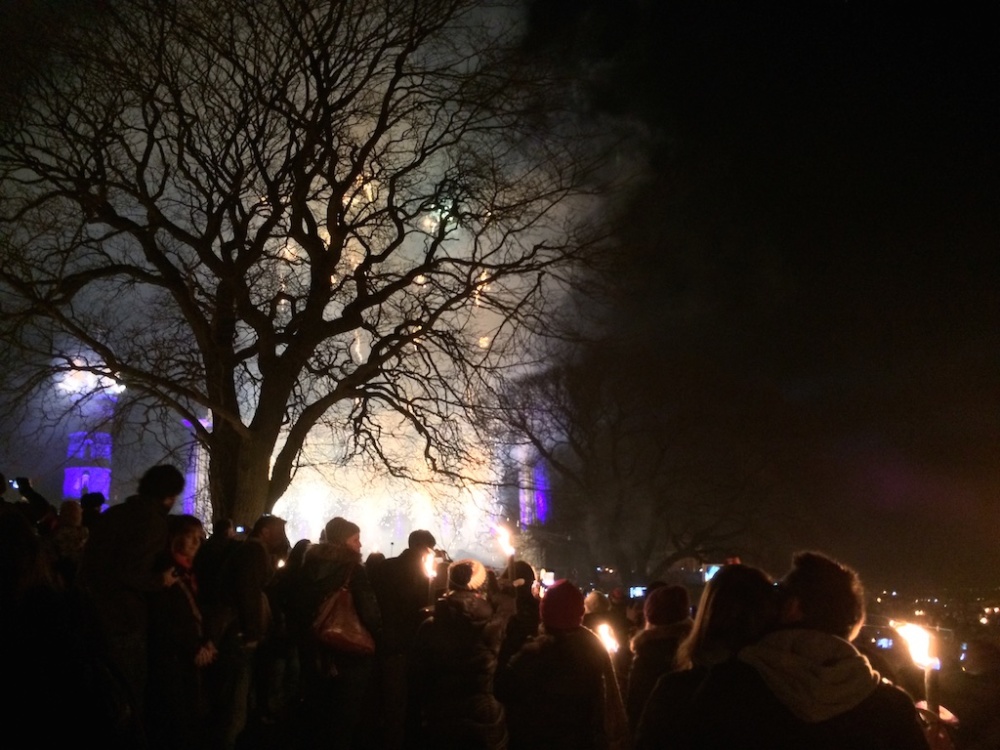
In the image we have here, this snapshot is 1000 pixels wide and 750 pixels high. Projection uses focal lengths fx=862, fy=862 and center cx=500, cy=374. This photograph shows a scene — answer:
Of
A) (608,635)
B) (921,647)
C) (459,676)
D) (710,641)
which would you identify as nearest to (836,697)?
(710,641)

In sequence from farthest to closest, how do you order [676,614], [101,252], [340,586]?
[101,252] → [340,586] → [676,614]

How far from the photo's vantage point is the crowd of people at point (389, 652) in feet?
8.82

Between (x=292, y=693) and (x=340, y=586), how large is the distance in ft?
5.22

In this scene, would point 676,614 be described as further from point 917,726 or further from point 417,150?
point 417,150

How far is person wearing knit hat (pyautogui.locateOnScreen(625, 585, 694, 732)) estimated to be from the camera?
4.91m

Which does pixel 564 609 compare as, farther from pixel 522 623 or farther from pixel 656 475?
pixel 656 475

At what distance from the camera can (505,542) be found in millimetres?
9570

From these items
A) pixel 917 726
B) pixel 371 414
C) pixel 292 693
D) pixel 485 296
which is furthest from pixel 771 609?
pixel 371 414

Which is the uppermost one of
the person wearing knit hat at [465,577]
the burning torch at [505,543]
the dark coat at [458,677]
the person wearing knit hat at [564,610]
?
the burning torch at [505,543]

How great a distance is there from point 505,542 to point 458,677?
4531 mm

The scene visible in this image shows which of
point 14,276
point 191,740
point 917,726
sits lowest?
point 191,740

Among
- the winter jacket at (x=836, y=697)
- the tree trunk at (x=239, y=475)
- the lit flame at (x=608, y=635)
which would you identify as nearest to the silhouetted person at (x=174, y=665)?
the lit flame at (x=608, y=635)

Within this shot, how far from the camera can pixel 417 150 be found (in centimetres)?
1260

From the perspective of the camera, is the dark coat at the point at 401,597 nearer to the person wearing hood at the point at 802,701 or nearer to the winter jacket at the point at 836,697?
the person wearing hood at the point at 802,701
